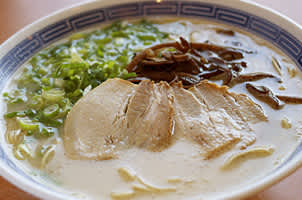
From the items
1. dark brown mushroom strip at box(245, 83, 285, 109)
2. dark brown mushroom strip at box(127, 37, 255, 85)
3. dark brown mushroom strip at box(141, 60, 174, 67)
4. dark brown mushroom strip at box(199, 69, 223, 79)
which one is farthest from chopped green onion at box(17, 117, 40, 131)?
dark brown mushroom strip at box(245, 83, 285, 109)

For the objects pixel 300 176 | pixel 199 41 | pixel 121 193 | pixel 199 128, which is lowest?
pixel 121 193

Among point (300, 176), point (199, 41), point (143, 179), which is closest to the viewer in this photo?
point (143, 179)

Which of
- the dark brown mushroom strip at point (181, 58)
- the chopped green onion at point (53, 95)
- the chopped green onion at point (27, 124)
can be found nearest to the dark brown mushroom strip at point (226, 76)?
the dark brown mushroom strip at point (181, 58)

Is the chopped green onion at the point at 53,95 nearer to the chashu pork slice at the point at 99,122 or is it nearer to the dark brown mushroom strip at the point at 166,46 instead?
the chashu pork slice at the point at 99,122

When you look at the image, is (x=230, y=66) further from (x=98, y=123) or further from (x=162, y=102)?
(x=98, y=123)

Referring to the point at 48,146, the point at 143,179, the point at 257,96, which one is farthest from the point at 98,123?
the point at 257,96

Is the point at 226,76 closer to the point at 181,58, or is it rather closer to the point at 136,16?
the point at 181,58

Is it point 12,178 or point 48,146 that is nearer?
point 12,178
